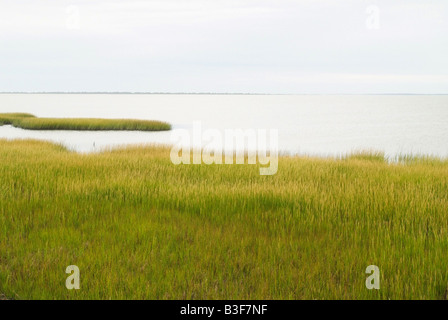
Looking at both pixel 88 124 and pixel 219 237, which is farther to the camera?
pixel 88 124

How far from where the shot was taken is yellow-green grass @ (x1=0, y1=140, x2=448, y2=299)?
4.62 meters

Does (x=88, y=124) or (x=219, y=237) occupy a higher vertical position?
(x=88, y=124)

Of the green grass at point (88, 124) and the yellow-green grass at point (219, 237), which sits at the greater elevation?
the green grass at point (88, 124)

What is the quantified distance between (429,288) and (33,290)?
4260 millimetres

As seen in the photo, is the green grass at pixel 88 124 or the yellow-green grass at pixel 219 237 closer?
the yellow-green grass at pixel 219 237

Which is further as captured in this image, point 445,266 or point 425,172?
point 425,172

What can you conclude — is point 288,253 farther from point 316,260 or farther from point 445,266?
point 445,266

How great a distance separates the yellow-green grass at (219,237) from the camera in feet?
15.2

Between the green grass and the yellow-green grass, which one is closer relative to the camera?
the yellow-green grass

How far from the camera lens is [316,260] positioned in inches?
208

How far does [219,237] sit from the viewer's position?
602 cm

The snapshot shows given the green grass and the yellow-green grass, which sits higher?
the green grass
